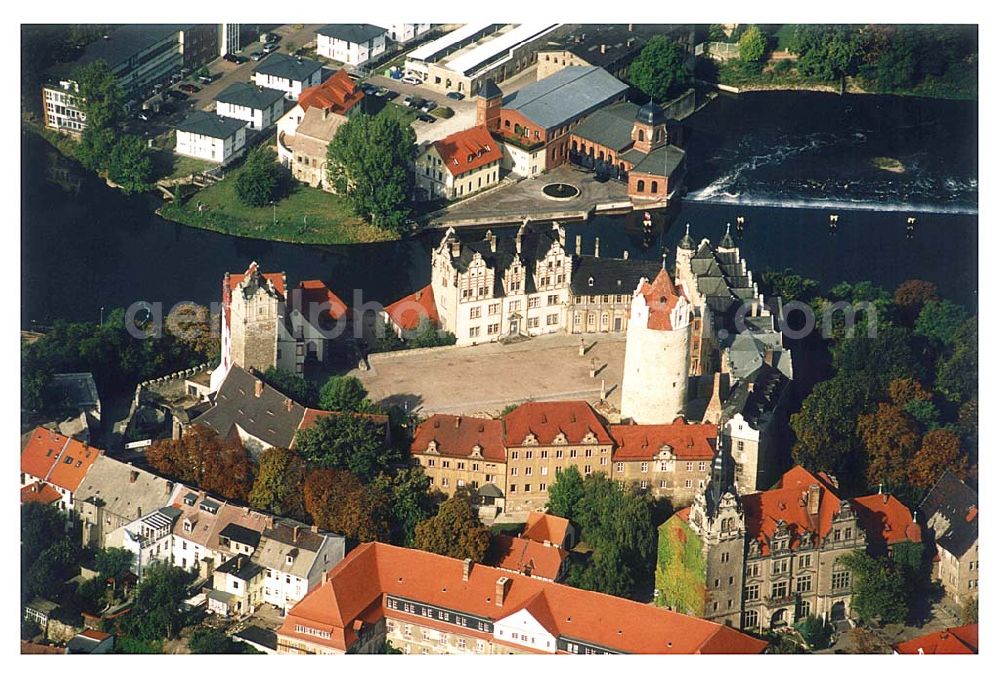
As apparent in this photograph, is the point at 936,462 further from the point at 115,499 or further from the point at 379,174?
the point at 379,174

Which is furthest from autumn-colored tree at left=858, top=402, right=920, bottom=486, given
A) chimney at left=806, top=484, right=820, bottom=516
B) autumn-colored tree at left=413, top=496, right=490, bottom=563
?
autumn-colored tree at left=413, top=496, right=490, bottom=563

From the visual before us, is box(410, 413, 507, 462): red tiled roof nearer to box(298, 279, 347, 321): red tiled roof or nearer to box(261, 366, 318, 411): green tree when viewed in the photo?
box(261, 366, 318, 411): green tree

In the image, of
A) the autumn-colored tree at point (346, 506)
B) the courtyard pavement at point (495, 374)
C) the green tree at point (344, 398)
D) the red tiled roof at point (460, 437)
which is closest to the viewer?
the autumn-colored tree at point (346, 506)

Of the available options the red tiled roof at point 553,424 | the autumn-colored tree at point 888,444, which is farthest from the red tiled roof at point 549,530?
the autumn-colored tree at point 888,444

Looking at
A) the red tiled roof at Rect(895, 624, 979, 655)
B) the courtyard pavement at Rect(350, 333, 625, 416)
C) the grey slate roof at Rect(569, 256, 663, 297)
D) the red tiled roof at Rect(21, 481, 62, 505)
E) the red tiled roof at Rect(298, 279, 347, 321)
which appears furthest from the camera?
the grey slate roof at Rect(569, 256, 663, 297)

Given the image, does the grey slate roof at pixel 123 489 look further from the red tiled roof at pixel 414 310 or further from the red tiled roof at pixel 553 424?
the red tiled roof at pixel 414 310
